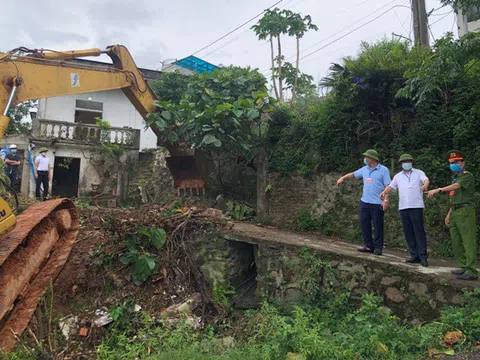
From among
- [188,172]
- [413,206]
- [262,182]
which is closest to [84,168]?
[188,172]

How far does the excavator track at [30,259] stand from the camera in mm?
4219

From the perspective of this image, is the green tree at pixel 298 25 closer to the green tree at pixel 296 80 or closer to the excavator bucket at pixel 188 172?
the green tree at pixel 296 80

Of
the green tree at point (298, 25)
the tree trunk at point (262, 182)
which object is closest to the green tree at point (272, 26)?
the green tree at point (298, 25)

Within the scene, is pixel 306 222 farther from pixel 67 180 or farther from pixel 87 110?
pixel 87 110

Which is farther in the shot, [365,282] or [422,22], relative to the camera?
[422,22]

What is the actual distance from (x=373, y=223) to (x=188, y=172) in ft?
18.0

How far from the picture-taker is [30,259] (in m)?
4.79

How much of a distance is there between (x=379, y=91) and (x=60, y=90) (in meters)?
5.43

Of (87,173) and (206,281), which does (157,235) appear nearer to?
(206,281)

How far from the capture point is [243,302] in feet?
18.8

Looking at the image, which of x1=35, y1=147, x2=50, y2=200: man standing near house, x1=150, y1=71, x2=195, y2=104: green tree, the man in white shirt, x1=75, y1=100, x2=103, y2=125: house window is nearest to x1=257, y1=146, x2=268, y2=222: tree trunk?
the man in white shirt

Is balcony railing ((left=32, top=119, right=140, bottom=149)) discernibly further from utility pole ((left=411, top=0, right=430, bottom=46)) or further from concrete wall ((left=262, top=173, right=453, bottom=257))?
utility pole ((left=411, top=0, right=430, bottom=46))

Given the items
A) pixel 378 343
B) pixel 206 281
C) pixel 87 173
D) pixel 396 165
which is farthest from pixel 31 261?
pixel 87 173

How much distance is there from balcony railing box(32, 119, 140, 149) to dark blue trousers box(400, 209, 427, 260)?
12.5 metres
